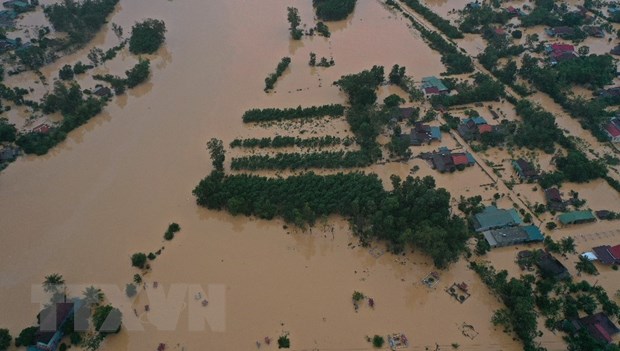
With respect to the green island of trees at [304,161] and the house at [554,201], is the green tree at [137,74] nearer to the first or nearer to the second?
the green island of trees at [304,161]

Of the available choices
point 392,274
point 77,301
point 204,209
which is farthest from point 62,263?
point 392,274

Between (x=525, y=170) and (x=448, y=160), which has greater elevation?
(x=448, y=160)

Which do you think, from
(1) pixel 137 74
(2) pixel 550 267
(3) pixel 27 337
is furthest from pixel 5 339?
(2) pixel 550 267

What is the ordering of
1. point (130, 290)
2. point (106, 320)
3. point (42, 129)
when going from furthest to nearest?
point (42, 129), point (130, 290), point (106, 320)

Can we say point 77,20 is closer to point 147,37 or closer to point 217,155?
point 147,37

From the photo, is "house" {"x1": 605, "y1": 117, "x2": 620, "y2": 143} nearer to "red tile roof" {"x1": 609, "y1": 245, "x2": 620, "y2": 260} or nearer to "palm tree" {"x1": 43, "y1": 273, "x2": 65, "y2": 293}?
"red tile roof" {"x1": 609, "y1": 245, "x2": 620, "y2": 260}

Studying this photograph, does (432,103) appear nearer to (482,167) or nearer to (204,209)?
(482,167)

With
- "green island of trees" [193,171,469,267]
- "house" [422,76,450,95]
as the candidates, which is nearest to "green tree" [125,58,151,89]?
"green island of trees" [193,171,469,267]
